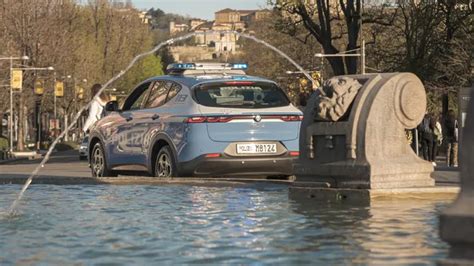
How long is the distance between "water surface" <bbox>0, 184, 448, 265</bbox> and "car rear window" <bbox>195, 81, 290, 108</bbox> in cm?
368

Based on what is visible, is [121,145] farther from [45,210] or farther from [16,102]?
[16,102]

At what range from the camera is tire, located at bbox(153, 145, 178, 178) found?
1644cm

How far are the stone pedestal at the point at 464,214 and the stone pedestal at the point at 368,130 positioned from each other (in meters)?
5.32

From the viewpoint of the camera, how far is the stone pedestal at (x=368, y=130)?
437 inches

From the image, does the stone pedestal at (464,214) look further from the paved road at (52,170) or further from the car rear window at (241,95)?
the paved road at (52,170)

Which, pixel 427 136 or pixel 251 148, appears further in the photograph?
pixel 427 136

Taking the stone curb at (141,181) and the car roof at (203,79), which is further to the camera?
the car roof at (203,79)

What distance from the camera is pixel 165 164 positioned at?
16812mm

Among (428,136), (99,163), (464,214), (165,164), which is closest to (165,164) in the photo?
(165,164)

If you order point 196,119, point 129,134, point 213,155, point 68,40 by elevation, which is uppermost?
point 68,40

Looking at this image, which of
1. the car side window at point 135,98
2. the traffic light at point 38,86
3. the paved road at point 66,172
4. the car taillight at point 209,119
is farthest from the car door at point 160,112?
the traffic light at point 38,86

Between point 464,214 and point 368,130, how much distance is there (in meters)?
5.47

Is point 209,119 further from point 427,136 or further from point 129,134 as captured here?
point 427,136

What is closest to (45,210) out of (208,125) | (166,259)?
(166,259)
